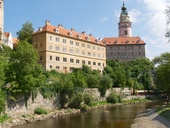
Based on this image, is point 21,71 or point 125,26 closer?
point 21,71

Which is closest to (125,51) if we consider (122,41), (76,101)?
(122,41)

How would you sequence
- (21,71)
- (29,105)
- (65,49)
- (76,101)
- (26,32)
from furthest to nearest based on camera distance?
(26,32) → (65,49) → (76,101) → (29,105) → (21,71)

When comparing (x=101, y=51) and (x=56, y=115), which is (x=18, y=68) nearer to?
(x=56, y=115)

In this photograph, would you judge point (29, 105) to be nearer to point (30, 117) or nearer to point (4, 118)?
point (30, 117)

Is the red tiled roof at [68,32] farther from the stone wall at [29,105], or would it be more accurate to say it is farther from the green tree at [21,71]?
the green tree at [21,71]

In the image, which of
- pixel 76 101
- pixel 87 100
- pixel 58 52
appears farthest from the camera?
pixel 58 52

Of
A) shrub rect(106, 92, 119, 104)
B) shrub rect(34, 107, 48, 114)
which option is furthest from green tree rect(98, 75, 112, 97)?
shrub rect(34, 107, 48, 114)

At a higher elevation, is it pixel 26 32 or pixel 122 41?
pixel 122 41

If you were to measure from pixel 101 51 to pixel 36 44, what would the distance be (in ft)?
64.2

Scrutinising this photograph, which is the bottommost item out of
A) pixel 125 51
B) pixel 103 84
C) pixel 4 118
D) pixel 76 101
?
pixel 4 118

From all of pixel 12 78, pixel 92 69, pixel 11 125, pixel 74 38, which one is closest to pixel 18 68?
pixel 12 78

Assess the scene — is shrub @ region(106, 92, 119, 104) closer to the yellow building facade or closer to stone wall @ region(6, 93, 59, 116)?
the yellow building facade

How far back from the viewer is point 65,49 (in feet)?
175

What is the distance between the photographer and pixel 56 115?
32.8m
